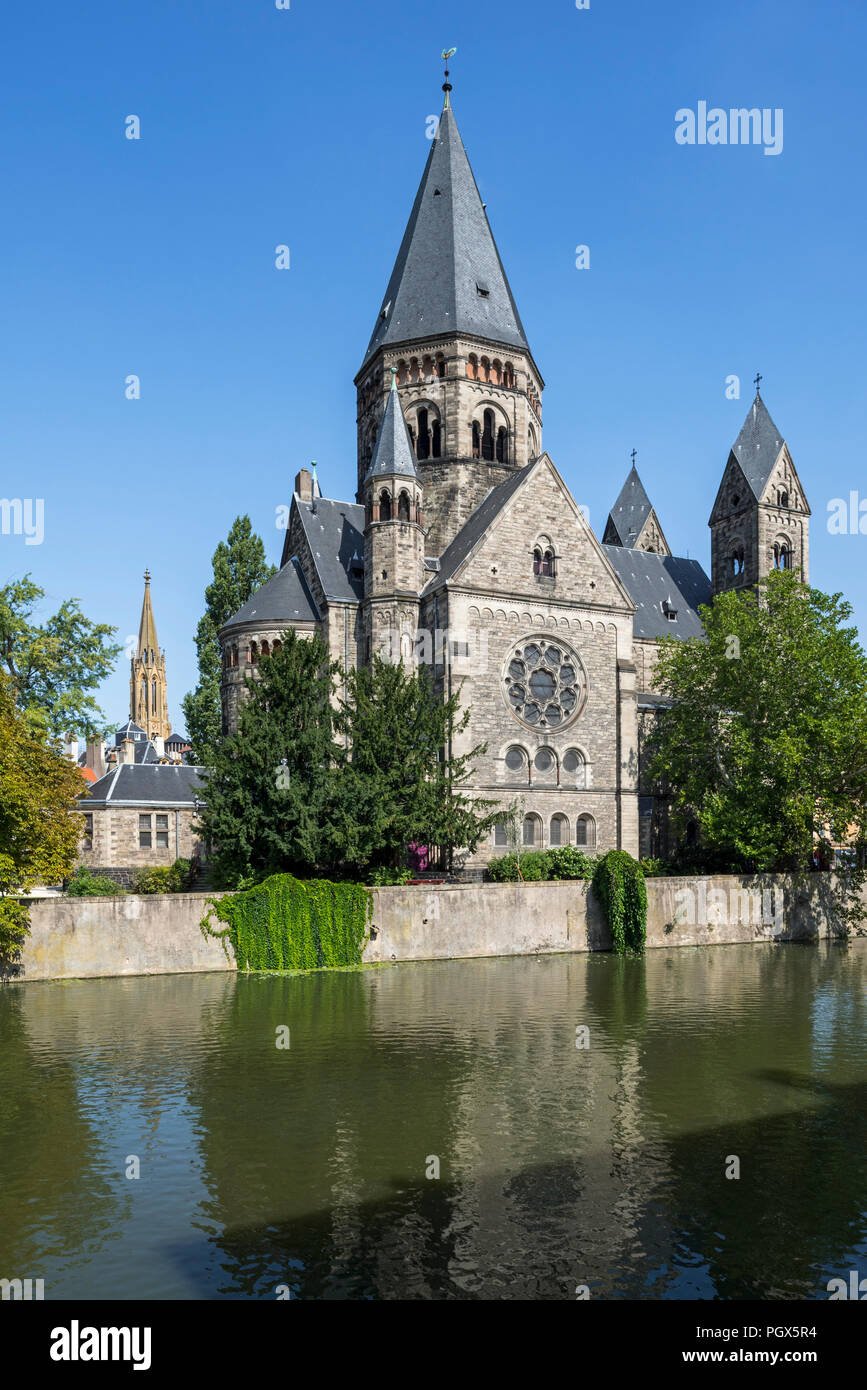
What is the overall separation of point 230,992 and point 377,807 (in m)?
7.74

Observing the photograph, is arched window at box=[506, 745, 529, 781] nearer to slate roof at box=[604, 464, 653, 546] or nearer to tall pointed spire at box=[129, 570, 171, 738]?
slate roof at box=[604, 464, 653, 546]

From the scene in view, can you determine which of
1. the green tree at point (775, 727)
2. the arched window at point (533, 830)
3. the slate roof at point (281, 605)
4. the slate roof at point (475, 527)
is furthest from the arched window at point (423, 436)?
the arched window at point (533, 830)

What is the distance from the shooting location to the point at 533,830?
137 feet

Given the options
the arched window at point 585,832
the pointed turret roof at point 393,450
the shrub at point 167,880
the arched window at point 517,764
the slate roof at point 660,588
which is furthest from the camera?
the slate roof at point 660,588

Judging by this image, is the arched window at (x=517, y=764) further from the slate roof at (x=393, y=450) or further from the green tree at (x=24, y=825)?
the green tree at (x=24, y=825)

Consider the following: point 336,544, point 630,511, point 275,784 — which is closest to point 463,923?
point 275,784

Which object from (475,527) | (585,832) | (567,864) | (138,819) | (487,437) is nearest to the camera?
(567,864)

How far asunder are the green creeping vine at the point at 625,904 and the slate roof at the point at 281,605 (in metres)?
17.3

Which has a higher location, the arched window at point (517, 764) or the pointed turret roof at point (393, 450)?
the pointed turret roof at point (393, 450)

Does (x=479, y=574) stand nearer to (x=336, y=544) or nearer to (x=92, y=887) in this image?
(x=336, y=544)

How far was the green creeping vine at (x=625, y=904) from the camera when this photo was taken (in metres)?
34.4

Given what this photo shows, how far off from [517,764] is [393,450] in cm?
1411
